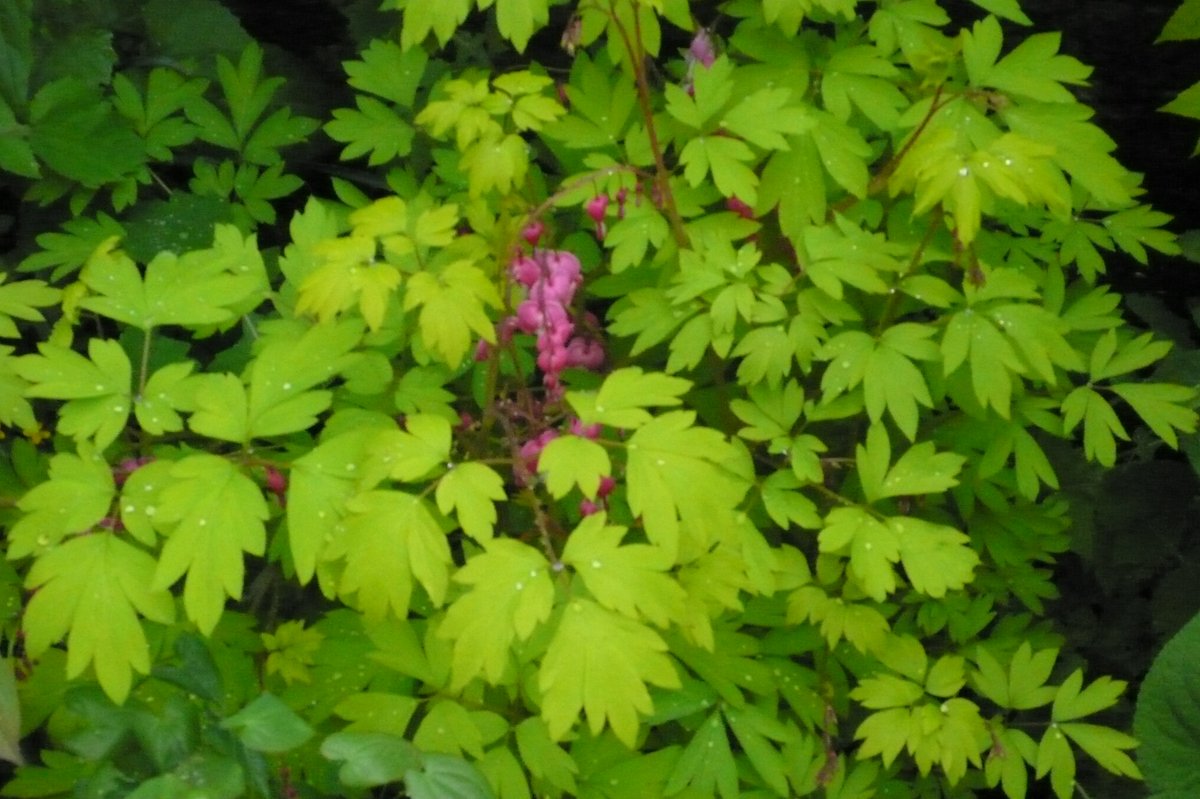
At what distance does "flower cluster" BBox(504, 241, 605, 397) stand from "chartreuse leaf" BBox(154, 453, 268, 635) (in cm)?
37

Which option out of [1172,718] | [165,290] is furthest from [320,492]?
[1172,718]

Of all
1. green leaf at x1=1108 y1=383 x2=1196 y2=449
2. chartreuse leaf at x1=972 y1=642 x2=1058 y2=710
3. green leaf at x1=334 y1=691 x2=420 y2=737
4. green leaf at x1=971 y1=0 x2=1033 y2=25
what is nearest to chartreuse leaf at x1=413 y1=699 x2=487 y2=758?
green leaf at x1=334 y1=691 x2=420 y2=737

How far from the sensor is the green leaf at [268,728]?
1.12 meters

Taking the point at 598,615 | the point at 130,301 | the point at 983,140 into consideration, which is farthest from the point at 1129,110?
the point at 130,301

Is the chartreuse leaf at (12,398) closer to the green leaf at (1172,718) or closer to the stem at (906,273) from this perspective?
the stem at (906,273)

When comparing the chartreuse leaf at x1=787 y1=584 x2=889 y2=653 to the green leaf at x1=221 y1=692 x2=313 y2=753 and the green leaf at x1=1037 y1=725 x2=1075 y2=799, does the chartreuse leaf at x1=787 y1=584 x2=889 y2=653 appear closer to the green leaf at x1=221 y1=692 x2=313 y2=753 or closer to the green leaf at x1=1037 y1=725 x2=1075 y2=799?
the green leaf at x1=1037 y1=725 x2=1075 y2=799

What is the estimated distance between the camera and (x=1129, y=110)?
2047 millimetres

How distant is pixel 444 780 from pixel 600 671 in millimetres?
217

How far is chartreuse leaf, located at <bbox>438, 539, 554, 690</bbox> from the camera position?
1.10 metres

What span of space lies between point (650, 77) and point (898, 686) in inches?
42.2

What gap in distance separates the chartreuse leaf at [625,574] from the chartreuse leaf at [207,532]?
13.5 inches

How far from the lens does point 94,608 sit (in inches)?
44.9

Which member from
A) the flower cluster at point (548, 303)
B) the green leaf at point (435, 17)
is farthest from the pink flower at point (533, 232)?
the green leaf at point (435, 17)

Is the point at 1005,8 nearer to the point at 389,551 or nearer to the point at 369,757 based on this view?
the point at 389,551
